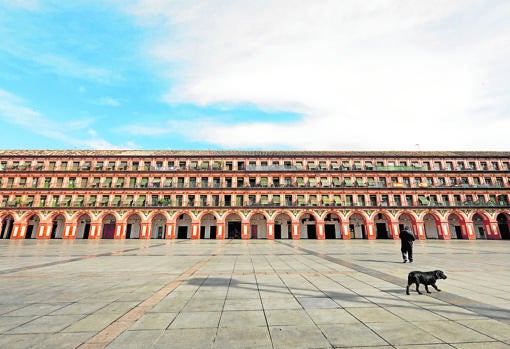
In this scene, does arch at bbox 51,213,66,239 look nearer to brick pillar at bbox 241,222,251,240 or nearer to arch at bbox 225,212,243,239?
arch at bbox 225,212,243,239

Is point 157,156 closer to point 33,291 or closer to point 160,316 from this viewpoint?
point 33,291

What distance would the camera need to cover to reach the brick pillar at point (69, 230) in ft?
116

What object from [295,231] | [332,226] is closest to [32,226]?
[295,231]

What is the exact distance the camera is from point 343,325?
12.7ft

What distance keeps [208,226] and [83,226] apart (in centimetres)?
1906

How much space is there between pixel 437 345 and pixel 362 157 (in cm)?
3962

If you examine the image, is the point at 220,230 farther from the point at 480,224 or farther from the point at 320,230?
the point at 480,224

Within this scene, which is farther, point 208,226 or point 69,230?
point 208,226

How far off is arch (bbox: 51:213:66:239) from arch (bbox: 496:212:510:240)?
6611cm

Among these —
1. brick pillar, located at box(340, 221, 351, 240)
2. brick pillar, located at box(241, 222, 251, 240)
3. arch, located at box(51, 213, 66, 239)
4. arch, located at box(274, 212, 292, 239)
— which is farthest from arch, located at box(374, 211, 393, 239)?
arch, located at box(51, 213, 66, 239)

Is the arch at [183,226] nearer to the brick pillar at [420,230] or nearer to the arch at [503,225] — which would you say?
the brick pillar at [420,230]

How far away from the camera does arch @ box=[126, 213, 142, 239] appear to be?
37750 millimetres

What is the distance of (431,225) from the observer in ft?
126

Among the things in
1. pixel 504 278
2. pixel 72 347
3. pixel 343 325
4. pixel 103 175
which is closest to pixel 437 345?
pixel 343 325
